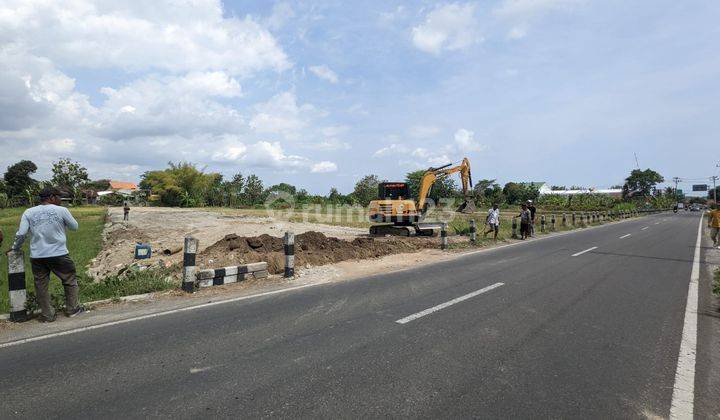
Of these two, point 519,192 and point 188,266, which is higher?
Result: point 519,192

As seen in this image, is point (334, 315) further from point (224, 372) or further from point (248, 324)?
point (224, 372)

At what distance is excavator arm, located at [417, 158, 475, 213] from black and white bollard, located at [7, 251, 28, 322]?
16.1 meters

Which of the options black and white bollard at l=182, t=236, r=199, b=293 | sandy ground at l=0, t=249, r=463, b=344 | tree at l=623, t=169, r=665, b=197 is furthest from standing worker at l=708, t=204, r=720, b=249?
tree at l=623, t=169, r=665, b=197

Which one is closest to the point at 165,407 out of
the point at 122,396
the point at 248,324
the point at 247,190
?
the point at 122,396

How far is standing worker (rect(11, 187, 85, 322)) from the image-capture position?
18.1 feet

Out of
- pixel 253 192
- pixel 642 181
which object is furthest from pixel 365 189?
pixel 642 181

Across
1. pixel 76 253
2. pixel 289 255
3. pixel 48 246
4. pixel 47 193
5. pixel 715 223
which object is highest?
pixel 47 193

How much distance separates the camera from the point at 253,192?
69500mm

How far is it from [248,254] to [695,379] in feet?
33.0

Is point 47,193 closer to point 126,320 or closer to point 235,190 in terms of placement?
point 126,320

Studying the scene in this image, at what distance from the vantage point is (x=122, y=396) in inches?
131

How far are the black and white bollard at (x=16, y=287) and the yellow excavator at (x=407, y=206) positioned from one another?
14.4 metres

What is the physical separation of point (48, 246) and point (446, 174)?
17.2 metres

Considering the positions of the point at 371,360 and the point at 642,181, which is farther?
the point at 642,181
